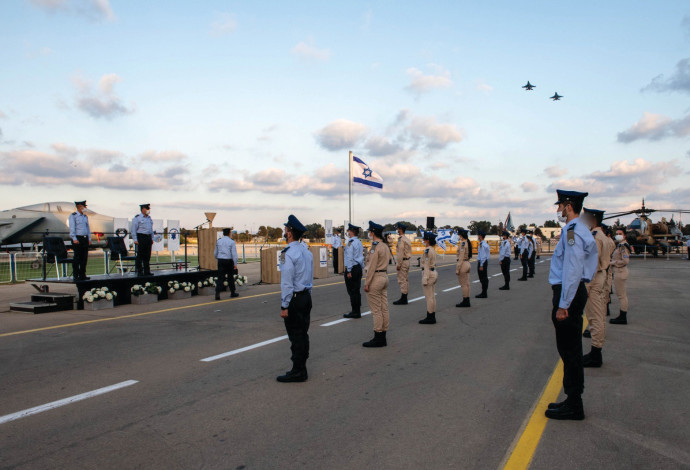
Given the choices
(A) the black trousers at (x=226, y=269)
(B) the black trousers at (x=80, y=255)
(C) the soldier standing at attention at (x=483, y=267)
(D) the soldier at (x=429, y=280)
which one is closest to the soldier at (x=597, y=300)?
(D) the soldier at (x=429, y=280)

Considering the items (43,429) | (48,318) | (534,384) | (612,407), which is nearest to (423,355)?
(534,384)

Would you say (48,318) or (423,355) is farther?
(48,318)

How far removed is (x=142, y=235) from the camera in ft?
41.1

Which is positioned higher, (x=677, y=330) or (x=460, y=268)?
(x=460, y=268)

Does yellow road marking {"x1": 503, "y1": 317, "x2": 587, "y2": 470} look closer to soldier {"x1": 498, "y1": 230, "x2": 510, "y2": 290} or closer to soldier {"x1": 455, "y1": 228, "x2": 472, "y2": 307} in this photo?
soldier {"x1": 455, "y1": 228, "x2": 472, "y2": 307}

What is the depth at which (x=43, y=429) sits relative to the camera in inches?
160

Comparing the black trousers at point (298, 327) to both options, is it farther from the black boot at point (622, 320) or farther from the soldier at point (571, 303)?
the black boot at point (622, 320)

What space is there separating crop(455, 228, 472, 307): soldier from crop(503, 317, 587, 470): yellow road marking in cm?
611

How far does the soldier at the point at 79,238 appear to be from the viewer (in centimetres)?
1135

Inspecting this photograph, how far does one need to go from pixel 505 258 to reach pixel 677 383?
35.0 ft

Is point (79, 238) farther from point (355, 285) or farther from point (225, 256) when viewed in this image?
point (355, 285)

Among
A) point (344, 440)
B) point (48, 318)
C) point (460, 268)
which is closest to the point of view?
point (344, 440)

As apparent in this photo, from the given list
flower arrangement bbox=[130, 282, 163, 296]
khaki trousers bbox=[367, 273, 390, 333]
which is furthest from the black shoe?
flower arrangement bbox=[130, 282, 163, 296]

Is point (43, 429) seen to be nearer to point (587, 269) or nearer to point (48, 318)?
point (587, 269)
